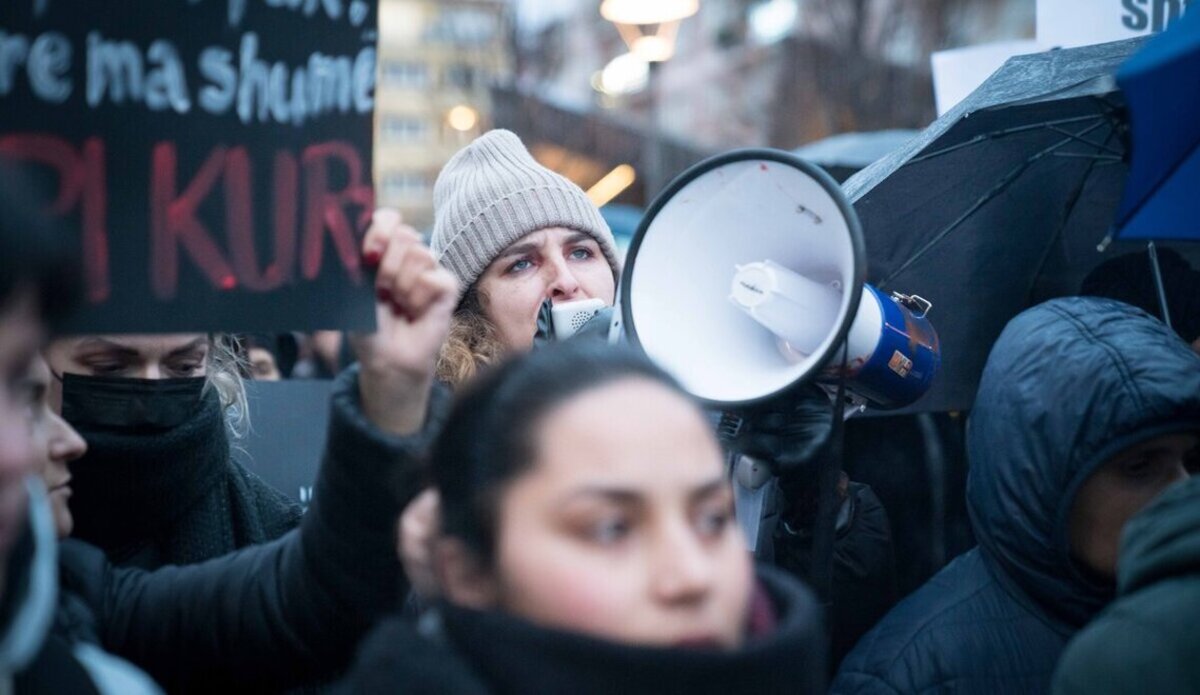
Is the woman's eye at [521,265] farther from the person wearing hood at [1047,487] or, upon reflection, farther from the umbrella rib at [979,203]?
the person wearing hood at [1047,487]

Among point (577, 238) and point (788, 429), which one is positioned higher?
point (577, 238)

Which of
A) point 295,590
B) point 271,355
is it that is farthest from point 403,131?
point 295,590

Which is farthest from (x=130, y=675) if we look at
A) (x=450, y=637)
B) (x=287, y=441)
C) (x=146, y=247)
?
(x=287, y=441)

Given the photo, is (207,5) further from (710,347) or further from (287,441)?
(287,441)

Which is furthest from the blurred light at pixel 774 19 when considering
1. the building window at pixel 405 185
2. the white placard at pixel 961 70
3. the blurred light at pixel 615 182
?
the building window at pixel 405 185

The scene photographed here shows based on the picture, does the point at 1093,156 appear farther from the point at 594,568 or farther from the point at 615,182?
the point at 615,182

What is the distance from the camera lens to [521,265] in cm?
301

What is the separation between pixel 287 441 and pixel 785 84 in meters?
13.2

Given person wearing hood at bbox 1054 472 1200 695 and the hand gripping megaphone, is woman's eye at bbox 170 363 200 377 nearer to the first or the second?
the hand gripping megaphone

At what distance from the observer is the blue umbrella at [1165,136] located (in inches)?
75.5

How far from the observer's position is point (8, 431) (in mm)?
1198

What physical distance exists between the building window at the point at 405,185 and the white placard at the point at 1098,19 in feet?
186

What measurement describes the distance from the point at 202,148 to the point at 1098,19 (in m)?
3.07

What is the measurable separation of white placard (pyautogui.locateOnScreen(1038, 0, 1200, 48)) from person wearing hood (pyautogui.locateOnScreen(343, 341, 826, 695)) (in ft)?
9.13
